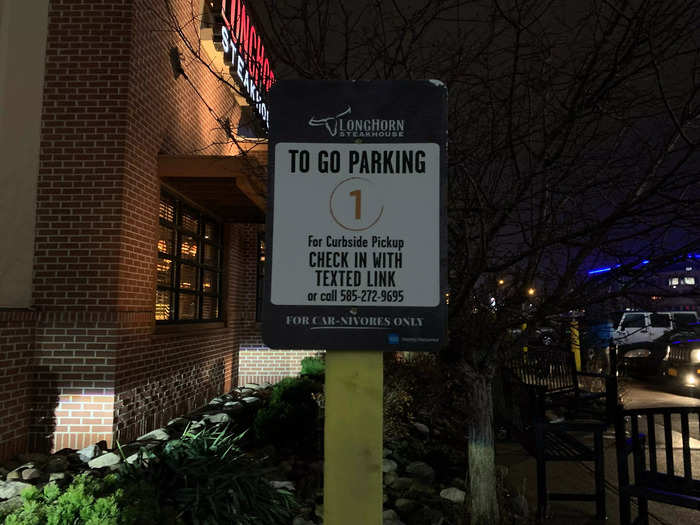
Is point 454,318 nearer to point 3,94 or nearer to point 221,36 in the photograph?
point 3,94

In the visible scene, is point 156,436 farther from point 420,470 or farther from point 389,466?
point 420,470

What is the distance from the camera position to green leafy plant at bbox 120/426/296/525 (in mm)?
3291

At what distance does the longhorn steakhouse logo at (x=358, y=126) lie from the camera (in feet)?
5.63

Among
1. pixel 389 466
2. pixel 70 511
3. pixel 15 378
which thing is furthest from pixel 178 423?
pixel 70 511

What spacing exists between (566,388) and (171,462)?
488 cm

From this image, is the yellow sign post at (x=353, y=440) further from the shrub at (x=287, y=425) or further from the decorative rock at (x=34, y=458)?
the decorative rock at (x=34, y=458)

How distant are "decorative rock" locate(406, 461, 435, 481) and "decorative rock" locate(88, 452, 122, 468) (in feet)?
9.34

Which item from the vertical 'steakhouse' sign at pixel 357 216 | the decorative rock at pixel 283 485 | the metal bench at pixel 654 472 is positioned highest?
→ the vertical 'steakhouse' sign at pixel 357 216

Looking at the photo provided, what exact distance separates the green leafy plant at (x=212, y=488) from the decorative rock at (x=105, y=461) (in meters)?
1.31

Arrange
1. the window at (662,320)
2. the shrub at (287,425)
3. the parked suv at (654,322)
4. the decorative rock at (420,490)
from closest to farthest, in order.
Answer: the decorative rock at (420,490) → the shrub at (287,425) → the parked suv at (654,322) → the window at (662,320)

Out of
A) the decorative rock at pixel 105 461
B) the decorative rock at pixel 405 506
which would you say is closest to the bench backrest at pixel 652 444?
the decorative rock at pixel 405 506

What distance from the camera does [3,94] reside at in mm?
5535

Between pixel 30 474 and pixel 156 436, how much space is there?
1.57 metres

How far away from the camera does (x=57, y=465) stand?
4.84 m
